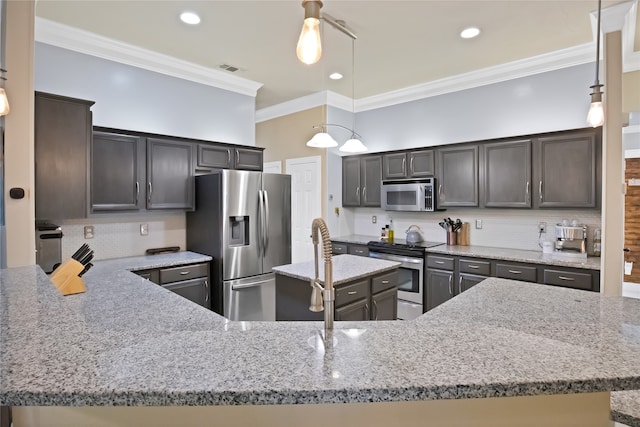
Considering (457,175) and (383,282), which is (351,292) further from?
(457,175)

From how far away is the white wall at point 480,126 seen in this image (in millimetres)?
3691

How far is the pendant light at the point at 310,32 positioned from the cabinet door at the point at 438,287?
3.07 meters

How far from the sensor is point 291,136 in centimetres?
553

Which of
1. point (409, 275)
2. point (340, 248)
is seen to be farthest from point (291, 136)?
point (409, 275)

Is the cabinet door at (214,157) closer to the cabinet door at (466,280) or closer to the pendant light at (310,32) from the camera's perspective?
the pendant light at (310,32)

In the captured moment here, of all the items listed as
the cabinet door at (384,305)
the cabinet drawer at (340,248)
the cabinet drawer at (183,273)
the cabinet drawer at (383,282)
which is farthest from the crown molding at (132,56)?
the cabinet door at (384,305)

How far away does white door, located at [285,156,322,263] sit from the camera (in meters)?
5.22

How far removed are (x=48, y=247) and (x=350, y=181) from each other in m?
3.77

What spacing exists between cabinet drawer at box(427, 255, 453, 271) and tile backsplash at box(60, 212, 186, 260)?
294 cm

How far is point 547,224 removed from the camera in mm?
3814

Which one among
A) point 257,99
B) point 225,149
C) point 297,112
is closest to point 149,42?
point 225,149

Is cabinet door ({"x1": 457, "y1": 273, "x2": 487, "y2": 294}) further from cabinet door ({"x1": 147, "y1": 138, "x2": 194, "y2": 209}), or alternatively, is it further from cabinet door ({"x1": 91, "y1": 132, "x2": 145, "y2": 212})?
cabinet door ({"x1": 91, "y1": 132, "x2": 145, "y2": 212})

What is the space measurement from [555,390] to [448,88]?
15.1 feet

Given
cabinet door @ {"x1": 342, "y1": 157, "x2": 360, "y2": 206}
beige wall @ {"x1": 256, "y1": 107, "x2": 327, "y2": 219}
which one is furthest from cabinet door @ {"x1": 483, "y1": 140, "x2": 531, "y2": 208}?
beige wall @ {"x1": 256, "y1": 107, "x2": 327, "y2": 219}
